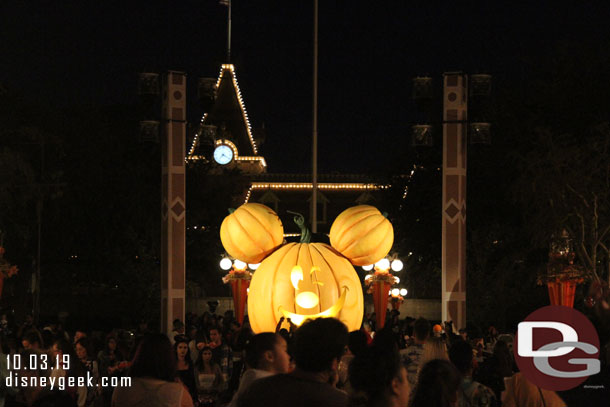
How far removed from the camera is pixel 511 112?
3244 cm

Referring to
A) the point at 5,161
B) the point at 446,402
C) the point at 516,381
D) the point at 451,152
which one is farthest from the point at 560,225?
the point at 446,402

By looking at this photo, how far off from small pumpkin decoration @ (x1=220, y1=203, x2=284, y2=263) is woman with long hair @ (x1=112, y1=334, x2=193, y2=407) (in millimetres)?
10692

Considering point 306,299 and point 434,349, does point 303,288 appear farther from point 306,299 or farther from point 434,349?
point 434,349

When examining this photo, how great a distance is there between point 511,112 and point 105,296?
66.3 ft

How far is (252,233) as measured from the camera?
17547 mm

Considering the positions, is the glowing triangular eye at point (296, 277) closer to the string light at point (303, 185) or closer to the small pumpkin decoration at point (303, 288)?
the small pumpkin decoration at point (303, 288)

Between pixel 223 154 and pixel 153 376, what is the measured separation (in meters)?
57.1

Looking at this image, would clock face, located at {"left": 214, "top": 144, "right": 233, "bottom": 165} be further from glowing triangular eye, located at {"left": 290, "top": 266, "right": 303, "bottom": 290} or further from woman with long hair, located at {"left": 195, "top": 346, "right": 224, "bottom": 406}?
woman with long hair, located at {"left": 195, "top": 346, "right": 224, "bottom": 406}

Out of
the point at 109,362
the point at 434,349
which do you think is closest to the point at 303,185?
the point at 109,362

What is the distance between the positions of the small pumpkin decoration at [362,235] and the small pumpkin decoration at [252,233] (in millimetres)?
1029

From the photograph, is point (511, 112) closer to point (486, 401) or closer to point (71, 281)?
point (71, 281)

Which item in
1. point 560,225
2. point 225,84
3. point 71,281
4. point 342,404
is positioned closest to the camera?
point 342,404

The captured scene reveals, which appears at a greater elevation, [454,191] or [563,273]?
[454,191]

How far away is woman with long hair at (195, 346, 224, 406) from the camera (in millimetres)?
11746
